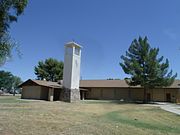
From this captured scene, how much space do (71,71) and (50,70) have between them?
29672 mm

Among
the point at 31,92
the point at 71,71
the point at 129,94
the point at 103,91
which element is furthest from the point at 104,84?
the point at 31,92

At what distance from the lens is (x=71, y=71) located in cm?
3972

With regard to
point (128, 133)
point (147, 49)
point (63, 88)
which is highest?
point (147, 49)

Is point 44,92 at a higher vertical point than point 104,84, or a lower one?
lower

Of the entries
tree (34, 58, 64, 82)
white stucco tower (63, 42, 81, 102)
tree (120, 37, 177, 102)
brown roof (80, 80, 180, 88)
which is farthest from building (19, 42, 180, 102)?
tree (34, 58, 64, 82)

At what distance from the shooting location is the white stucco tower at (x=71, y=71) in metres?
39.8

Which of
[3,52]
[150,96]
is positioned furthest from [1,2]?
[150,96]

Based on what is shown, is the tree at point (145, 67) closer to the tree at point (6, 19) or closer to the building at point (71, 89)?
the building at point (71, 89)

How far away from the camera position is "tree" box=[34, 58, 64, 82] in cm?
6756

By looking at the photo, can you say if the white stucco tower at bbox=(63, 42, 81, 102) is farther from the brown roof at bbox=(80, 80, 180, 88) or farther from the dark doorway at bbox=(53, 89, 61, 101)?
the brown roof at bbox=(80, 80, 180, 88)

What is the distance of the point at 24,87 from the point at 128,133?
34.9 m

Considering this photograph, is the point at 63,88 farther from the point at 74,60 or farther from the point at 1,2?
the point at 1,2

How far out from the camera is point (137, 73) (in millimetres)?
38938

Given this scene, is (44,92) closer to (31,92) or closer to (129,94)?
(31,92)
